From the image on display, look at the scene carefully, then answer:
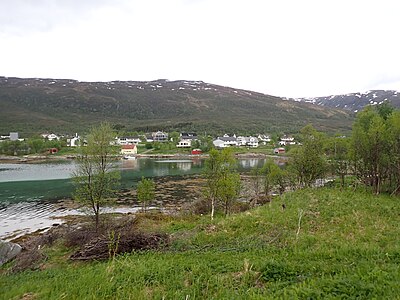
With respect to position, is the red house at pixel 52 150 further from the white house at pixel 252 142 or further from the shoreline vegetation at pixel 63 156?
the white house at pixel 252 142

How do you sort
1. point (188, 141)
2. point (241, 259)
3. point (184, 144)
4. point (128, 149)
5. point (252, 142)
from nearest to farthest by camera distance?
point (241, 259) < point (128, 149) < point (184, 144) < point (188, 141) < point (252, 142)

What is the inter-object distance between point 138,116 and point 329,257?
196 m

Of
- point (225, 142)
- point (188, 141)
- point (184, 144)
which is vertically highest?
point (188, 141)

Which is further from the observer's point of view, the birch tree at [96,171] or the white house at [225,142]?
the white house at [225,142]

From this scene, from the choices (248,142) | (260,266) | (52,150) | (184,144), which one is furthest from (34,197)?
(248,142)

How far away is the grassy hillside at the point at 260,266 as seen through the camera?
6.59 m

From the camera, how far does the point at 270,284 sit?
23.5 feet

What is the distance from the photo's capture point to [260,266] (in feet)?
27.1

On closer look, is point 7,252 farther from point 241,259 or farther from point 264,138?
point 264,138

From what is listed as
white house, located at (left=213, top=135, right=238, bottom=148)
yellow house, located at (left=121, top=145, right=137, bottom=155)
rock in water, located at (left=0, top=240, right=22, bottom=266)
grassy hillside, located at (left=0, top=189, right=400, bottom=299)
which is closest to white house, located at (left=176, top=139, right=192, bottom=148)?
white house, located at (left=213, top=135, right=238, bottom=148)

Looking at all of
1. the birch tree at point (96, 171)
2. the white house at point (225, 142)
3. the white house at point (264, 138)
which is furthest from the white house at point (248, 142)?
the birch tree at point (96, 171)

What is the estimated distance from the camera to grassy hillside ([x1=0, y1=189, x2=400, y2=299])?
6590 millimetres

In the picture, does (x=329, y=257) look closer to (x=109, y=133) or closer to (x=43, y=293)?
(x=43, y=293)

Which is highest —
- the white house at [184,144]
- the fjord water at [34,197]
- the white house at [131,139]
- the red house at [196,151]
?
the white house at [131,139]
